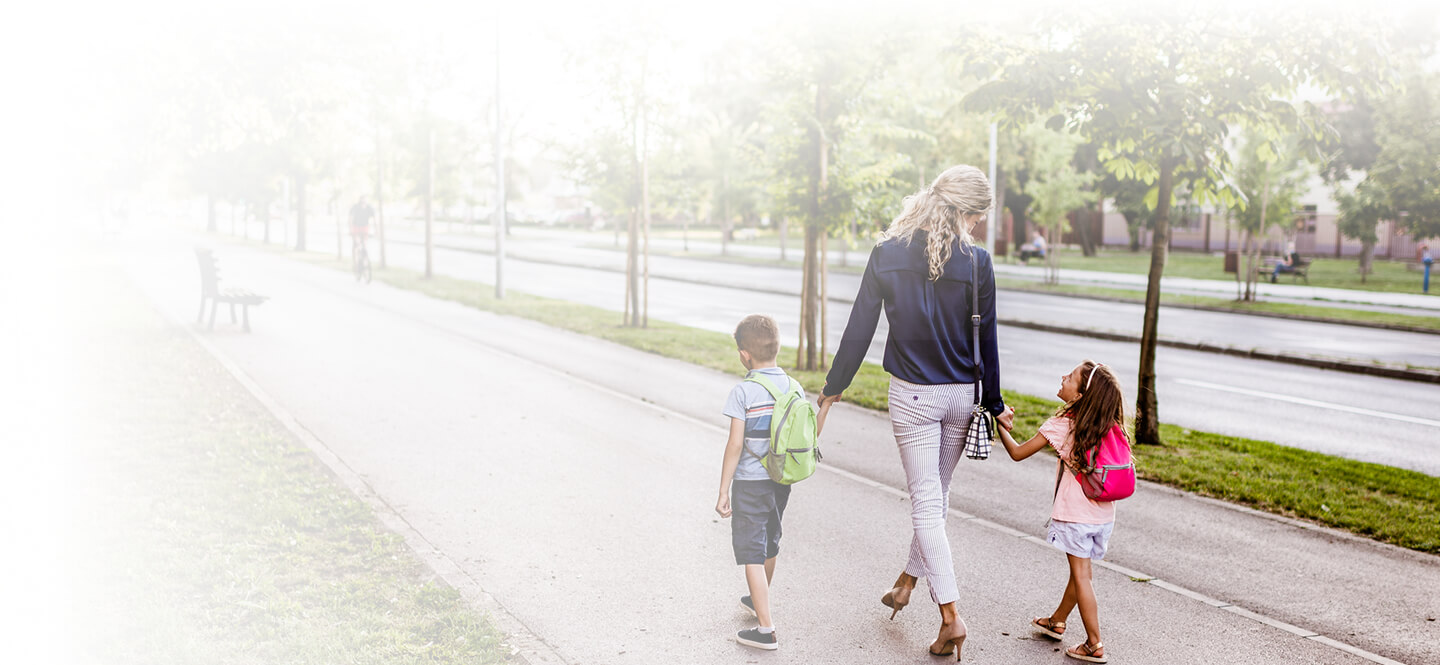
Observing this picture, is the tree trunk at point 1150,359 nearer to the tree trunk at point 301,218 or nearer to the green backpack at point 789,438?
the green backpack at point 789,438

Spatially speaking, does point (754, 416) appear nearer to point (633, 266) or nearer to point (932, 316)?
point (932, 316)

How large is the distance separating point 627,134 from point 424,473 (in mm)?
9658

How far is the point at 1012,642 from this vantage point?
4633 mm

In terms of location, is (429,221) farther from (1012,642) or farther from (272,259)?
(1012,642)

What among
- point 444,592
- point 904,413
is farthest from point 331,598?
point 904,413

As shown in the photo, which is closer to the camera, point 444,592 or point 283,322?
point 444,592

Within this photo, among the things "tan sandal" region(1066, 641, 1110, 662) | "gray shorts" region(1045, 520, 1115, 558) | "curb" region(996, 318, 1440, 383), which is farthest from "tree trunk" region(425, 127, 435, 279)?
"tan sandal" region(1066, 641, 1110, 662)

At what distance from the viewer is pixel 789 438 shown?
4348 millimetres

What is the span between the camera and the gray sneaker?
4500 millimetres

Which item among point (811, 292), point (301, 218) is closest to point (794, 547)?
point (811, 292)

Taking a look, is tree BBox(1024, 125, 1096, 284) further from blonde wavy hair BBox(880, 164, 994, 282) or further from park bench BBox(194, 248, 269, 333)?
blonde wavy hair BBox(880, 164, 994, 282)

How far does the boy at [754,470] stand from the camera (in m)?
4.37

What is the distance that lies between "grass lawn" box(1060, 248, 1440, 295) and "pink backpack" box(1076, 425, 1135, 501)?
26.7 meters

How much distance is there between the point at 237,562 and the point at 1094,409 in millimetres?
→ 4177
